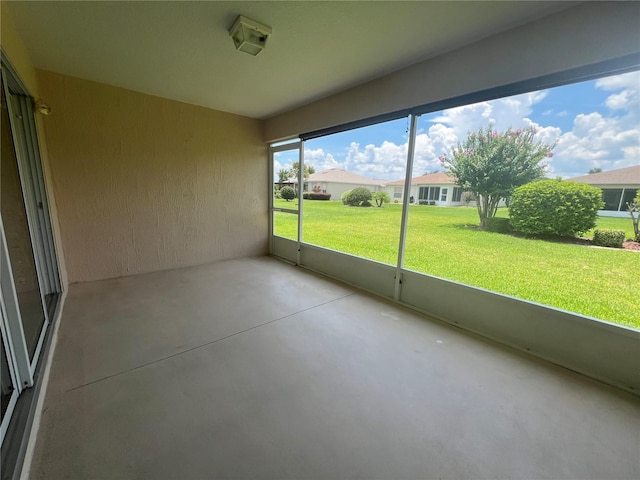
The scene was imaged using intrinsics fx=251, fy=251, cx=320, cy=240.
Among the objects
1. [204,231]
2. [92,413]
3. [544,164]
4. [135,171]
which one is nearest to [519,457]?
[92,413]

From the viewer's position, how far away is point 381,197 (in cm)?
460

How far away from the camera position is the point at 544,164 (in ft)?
8.58

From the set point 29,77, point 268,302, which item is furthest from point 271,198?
point 29,77

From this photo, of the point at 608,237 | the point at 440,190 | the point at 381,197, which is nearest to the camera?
the point at 608,237

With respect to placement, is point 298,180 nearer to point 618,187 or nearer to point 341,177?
point 341,177

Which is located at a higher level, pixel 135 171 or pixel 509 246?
pixel 135 171

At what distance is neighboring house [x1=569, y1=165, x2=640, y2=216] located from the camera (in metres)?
1.84

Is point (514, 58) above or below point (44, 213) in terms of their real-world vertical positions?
above

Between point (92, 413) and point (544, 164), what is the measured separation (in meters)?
4.21

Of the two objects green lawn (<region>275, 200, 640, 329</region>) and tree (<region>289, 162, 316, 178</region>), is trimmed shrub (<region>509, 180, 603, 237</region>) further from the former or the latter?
tree (<region>289, 162, 316, 178</region>)

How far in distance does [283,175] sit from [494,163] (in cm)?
328

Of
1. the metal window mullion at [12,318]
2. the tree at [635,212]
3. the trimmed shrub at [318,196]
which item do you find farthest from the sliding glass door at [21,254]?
the tree at [635,212]

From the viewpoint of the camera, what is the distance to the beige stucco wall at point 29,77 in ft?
5.95

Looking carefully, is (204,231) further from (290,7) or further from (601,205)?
(601,205)
